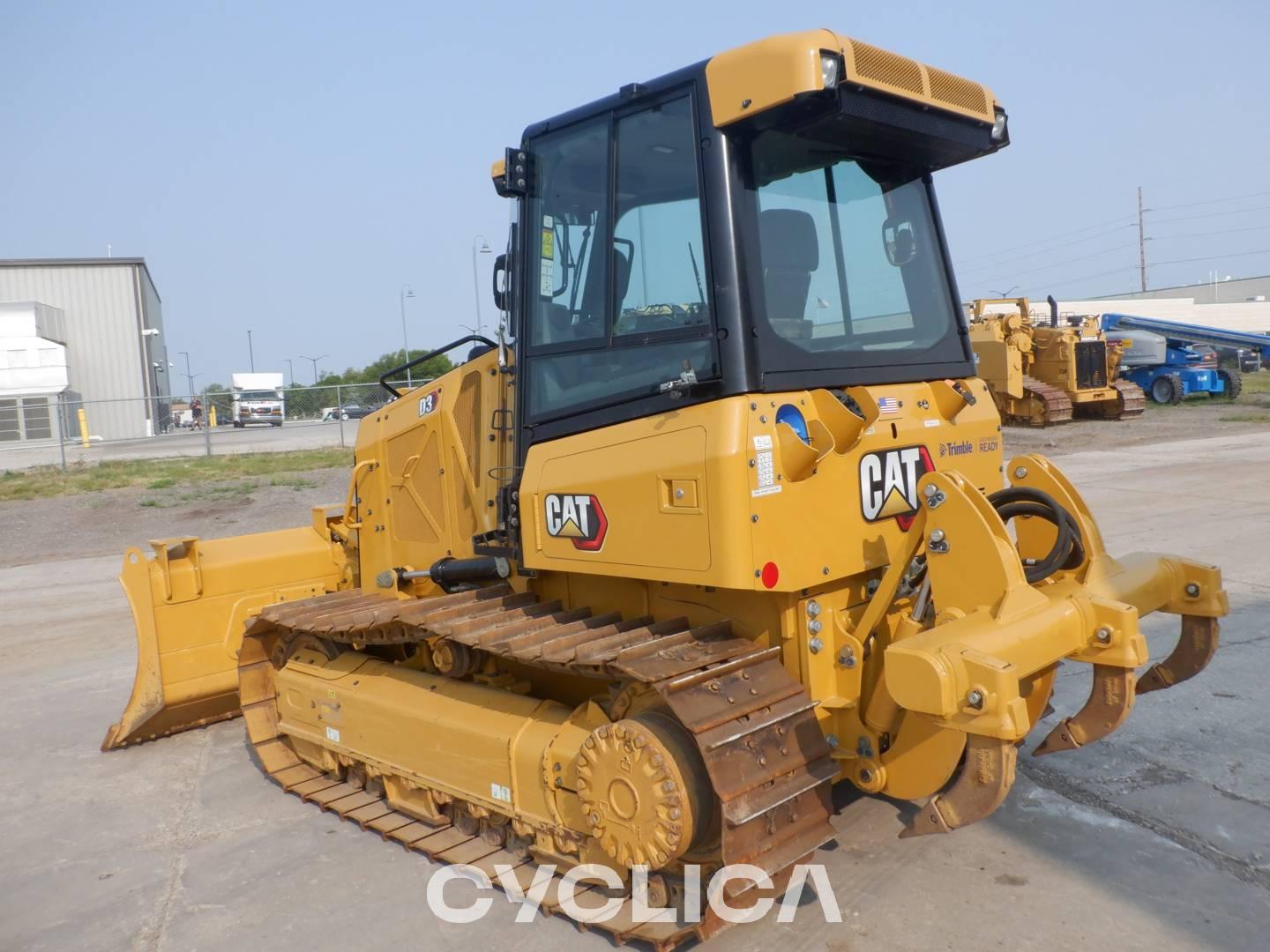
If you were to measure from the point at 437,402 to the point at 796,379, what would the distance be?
2100 mm

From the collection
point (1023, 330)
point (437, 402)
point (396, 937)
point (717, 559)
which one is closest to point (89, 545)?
point (437, 402)

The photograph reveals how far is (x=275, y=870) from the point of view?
14.0 feet

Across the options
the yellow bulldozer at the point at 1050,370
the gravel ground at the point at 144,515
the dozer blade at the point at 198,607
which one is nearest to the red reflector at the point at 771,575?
the dozer blade at the point at 198,607

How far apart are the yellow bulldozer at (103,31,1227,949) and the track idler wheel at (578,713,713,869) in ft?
0.04

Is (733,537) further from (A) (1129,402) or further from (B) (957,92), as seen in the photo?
(A) (1129,402)

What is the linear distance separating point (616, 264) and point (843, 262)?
884 mm

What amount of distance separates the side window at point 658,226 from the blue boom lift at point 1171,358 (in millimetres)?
26260

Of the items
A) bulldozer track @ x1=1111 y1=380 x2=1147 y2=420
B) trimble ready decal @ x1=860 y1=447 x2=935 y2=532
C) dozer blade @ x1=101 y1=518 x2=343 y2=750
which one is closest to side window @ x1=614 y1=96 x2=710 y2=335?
trimble ready decal @ x1=860 y1=447 x2=935 y2=532

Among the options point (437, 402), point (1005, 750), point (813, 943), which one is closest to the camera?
point (1005, 750)

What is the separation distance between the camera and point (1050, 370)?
79.4ft

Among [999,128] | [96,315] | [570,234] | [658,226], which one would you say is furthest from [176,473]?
[96,315]

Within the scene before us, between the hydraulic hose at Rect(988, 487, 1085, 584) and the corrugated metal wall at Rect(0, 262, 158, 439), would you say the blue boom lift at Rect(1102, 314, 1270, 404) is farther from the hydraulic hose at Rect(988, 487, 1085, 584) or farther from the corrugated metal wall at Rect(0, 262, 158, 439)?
the corrugated metal wall at Rect(0, 262, 158, 439)

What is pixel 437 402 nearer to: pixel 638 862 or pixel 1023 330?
pixel 638 862

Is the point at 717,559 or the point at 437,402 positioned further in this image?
the point at 437,402
